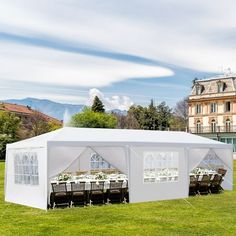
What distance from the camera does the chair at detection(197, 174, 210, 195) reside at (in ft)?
57.8

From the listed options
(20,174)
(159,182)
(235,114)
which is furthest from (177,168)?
(235,114)

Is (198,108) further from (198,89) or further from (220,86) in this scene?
(220,86)

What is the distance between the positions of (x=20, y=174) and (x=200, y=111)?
4630 centimetres

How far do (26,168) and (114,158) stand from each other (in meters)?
Result: 2.73

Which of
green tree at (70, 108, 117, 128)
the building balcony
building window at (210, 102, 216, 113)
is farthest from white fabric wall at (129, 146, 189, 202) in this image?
green tree at (70, 108, 117, 128)

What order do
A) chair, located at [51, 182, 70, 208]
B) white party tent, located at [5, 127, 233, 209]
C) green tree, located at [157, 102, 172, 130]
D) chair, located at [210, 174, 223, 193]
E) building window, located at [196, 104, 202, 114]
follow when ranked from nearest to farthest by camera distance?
chair, located at [51, 182, 70, 208], white party tent, located at [5, 127, 233, 209], chair, located at [210, 174, 223, 193], building window, located at [196, 104, 202, 114], green tree, located at [157, 102, 172, 130]

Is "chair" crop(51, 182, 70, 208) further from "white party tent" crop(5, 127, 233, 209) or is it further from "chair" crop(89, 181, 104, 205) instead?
"chair" crop(89, 181, 104, 205)

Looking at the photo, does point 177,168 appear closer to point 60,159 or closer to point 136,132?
point 136,132

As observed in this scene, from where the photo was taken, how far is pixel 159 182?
638 inches

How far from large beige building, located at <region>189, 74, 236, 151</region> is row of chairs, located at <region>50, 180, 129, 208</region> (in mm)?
40737

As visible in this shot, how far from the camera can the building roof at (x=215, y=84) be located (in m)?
57.4

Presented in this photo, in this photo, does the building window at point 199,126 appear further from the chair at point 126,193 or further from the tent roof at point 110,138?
the chair at point 126,193

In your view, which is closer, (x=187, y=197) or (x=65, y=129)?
(x=65, y=129)

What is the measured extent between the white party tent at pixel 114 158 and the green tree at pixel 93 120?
45851 millimetres
